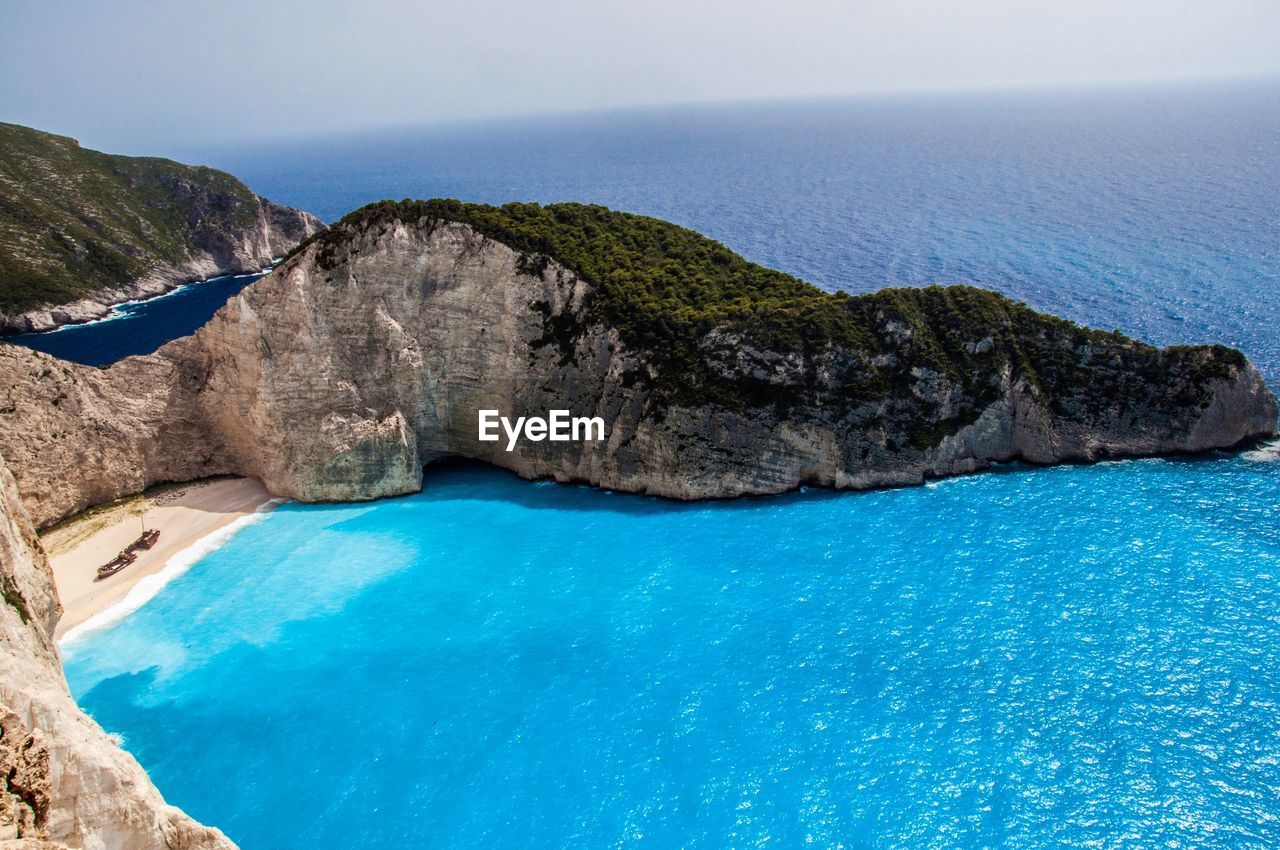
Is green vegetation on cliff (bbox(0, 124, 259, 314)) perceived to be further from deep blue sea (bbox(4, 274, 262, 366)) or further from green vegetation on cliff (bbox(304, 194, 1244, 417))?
green vegetation on cliff (bbox(304, 194, 1244, 417))

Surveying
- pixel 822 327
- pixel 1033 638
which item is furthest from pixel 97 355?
pixel 1033 638

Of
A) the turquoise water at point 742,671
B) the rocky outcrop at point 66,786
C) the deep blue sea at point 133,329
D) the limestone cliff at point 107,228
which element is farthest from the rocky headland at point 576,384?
the limestone cliff at point 107,228

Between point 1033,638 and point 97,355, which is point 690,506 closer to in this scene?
point 1033,638

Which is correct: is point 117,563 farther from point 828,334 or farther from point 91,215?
point 91,215

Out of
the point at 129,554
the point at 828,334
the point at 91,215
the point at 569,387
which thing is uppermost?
the point at 91,215

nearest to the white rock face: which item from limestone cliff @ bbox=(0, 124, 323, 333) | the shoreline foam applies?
limestone cliff @ bbox=(0, 124, 323, 333)

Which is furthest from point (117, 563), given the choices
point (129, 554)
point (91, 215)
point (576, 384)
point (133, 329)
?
point (91, 215)

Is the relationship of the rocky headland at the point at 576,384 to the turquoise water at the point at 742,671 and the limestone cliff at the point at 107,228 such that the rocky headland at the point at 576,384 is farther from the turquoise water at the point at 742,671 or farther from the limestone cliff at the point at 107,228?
the limestone cliff at the point at 107,228

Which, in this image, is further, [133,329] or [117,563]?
Result: [133,329]
